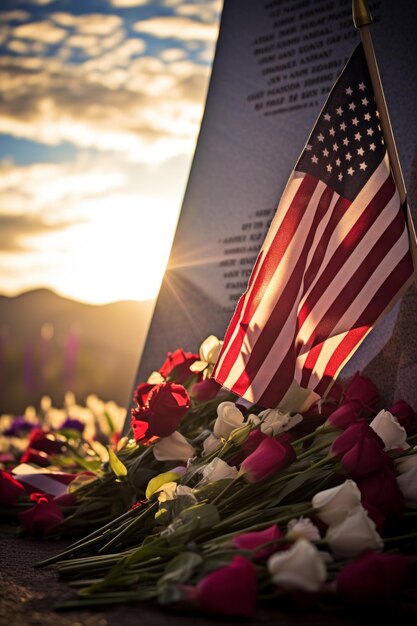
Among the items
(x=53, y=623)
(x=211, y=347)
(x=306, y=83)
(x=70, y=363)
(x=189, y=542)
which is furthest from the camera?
(x=70, y=363)

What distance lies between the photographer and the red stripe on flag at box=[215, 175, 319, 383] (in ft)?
8.89

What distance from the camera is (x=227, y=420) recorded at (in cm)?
274

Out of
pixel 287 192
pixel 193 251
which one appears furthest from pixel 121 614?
pixel 193 251

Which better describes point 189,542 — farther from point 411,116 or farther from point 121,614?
point 411,116

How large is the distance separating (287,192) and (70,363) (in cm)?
1506

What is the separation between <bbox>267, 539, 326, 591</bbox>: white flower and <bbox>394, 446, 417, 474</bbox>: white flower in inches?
29.5

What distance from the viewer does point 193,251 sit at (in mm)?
4949

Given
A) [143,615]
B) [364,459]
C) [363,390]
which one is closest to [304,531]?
[364,459]

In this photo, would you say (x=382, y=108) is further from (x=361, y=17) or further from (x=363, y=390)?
(x=363, y=390)

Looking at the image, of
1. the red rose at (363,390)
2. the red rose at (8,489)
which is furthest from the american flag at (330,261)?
the red rose at (8,489)

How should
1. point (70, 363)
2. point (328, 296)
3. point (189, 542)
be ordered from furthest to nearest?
point (70, 363)
point (328, 296)
point (189, 542)

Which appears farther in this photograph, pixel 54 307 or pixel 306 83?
pixel 54 307

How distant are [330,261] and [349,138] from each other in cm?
47

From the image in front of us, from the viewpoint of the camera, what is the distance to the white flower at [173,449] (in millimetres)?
3002
